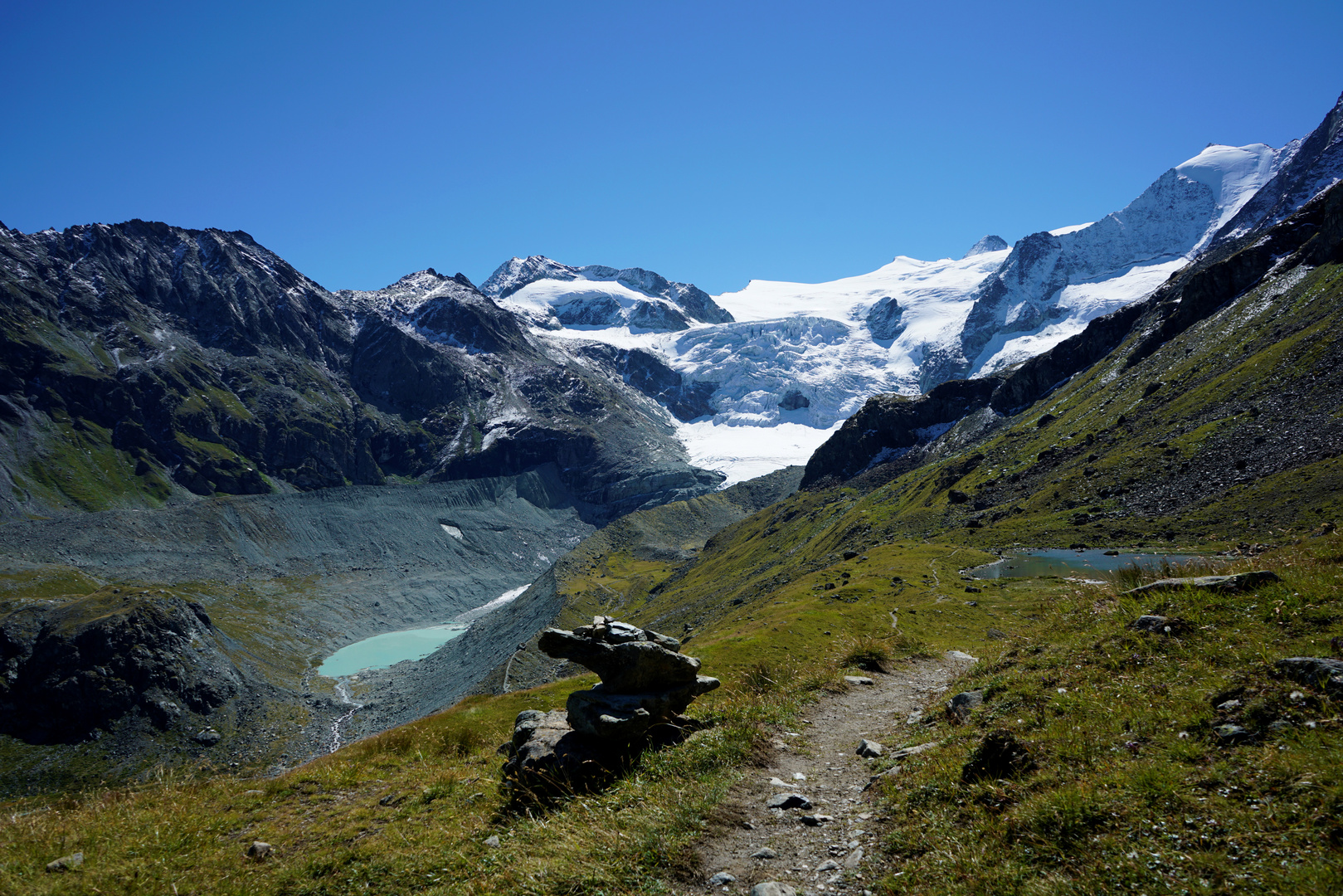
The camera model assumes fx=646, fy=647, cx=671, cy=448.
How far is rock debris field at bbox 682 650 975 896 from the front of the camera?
9.35m

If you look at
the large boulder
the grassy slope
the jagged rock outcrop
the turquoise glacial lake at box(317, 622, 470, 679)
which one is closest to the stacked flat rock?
the large boulder

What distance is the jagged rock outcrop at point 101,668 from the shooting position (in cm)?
10962

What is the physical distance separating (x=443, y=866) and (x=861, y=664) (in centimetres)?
1557

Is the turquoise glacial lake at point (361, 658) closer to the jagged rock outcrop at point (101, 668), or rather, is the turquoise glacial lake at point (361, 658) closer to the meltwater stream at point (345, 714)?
the meltwater stream at point (345, 714)

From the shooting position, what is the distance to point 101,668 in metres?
114

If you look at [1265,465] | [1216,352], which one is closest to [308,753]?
[1265,465]

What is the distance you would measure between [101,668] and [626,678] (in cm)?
14235

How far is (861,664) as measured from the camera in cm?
2292

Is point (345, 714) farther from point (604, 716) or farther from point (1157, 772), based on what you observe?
point (1157, 772)

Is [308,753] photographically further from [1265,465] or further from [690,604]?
[1265,465]

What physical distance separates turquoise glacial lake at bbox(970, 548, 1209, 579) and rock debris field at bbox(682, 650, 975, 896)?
69673 millimetres

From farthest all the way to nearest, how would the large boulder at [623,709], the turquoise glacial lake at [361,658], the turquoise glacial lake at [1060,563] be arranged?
1. the turquoise glacial lake at [361,658]
2. the turquoise glacial lake at [1060,563]
3. the large boulder at [623,709]

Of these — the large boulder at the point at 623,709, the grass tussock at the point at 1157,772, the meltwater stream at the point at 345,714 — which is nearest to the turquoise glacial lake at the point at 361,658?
the meltwater stream at the point at 345,714

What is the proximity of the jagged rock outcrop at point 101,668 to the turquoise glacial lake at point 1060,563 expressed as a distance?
13826 cm
